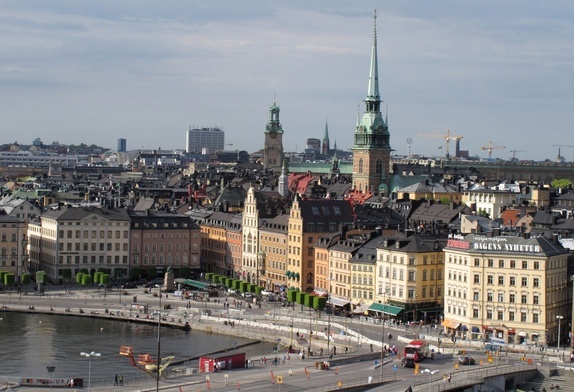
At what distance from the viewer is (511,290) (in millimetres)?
100438

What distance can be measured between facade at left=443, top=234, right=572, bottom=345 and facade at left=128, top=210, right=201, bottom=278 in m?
49.5

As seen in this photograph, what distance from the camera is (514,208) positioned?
6329 inches

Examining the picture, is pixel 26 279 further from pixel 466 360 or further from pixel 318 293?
pixel 466 360

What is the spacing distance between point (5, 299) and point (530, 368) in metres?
59.9

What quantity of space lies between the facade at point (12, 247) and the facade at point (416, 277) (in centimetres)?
4866

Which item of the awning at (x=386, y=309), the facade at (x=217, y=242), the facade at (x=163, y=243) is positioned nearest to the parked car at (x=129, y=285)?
the facade at (x=163, y=243)

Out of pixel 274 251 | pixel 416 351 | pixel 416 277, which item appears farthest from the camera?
pixel 274 251

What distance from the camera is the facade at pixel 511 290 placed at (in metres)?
99.2

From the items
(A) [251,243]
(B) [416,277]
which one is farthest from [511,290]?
(A) [251,243]

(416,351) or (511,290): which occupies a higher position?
(511,290)

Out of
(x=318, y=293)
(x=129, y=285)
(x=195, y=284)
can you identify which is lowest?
(x=129, y=285)

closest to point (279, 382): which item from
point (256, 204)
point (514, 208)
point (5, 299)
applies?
point (5, 299)

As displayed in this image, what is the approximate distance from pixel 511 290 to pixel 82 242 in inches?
2296

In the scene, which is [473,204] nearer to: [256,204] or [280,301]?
[256,204]
